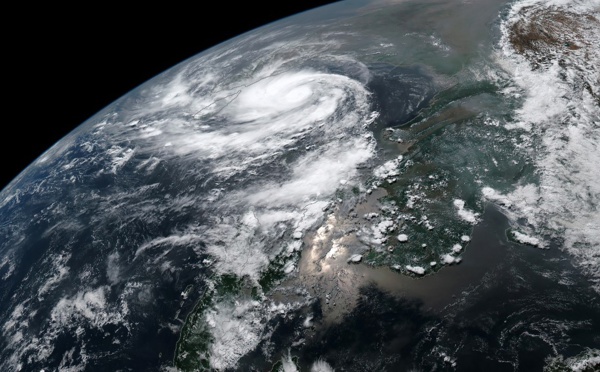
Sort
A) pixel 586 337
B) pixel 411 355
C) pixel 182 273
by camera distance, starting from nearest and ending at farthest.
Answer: pixel 586 337, pixel 411 355, pixel 182 273

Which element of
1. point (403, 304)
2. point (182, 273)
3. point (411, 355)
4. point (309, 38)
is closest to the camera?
point (411, 355)

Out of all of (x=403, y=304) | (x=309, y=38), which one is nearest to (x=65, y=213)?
(x=403, y=304)

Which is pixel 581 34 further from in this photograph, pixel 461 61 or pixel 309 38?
pixel 309 38

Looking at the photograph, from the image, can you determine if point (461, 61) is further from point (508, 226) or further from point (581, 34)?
point (508, 226)

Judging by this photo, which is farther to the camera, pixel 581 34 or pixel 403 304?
pixel 581 34

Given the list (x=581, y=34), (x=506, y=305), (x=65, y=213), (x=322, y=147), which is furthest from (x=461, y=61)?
(x=65, y=213)

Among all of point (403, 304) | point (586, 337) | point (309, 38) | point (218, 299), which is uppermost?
point (309, 38)

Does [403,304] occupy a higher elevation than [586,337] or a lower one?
higher
